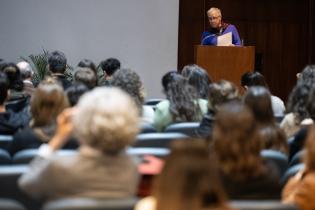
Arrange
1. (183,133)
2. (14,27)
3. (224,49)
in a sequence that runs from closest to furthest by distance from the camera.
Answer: (183,133), (224,49), (14,27)

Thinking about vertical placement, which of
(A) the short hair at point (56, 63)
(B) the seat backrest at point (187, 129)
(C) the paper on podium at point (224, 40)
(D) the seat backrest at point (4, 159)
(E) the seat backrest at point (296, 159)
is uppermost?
(C) the paper on podium at point (224, 40)

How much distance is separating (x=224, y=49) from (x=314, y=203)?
16.6 feet

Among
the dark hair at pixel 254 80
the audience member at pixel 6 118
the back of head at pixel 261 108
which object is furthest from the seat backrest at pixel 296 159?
the dark hair at pixel 254 80

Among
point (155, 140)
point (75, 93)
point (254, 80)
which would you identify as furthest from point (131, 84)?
point (155, 140)

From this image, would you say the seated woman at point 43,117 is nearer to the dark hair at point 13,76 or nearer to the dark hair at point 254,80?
the dark hair at point 13,76

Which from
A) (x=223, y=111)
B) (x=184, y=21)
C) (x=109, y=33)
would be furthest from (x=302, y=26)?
(x=223, y=111)

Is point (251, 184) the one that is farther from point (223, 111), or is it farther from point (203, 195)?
point (203, 195)

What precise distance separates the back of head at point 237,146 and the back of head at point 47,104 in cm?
132

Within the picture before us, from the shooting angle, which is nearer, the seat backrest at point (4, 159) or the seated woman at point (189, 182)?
the seated woman at point (189, 182)

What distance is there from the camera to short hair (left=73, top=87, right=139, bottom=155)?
256 cm

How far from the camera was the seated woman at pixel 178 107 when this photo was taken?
505 cm

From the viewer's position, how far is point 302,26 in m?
10.5

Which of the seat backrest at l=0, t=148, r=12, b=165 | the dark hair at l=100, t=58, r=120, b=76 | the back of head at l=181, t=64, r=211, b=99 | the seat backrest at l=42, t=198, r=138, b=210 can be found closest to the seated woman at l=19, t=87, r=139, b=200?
the seat backrest at l=42, t=198, r=138, b=210

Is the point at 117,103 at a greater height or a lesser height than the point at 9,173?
greater
